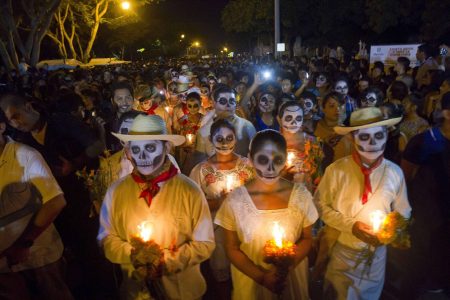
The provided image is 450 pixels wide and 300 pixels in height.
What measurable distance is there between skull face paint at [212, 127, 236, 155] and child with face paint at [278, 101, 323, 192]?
752mm

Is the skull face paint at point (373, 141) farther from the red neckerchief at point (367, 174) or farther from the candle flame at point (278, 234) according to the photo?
the candle flame at point (278, 234)

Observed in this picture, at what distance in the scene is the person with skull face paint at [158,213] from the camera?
3.12 metres

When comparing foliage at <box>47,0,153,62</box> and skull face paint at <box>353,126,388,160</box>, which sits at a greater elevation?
foliage at <box>47,0,153,62</box>

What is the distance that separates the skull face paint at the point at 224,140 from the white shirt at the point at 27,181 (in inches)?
68.3

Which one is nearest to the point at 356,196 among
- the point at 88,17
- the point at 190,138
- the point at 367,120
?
the point at 367,120

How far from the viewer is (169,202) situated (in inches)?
124

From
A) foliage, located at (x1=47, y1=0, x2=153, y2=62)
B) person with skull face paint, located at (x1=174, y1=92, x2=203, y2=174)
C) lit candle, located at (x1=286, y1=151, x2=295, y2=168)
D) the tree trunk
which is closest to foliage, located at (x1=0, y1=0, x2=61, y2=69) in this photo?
the tree trunk

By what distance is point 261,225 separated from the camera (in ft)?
10.6

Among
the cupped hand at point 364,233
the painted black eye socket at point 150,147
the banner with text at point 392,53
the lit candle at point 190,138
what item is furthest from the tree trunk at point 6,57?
the cupped hand at point 364,233

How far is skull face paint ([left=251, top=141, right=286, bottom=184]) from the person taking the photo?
10.7 ft

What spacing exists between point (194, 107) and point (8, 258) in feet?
14.7

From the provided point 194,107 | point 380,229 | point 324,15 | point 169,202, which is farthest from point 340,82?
point 324,15

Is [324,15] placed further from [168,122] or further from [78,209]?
[78,209]

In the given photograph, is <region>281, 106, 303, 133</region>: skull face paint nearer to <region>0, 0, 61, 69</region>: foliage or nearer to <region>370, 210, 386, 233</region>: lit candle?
<region>370, 210, 386, 233</region>: lit candle
